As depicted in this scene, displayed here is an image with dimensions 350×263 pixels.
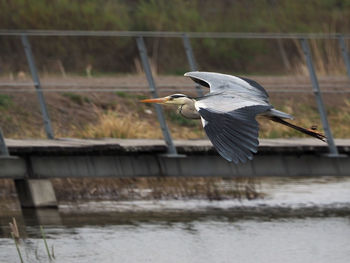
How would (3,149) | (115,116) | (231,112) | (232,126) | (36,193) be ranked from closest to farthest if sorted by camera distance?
(232,126)
(231,112)
(3,149)
(36,193)
(115,116)

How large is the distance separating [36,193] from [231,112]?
556cm

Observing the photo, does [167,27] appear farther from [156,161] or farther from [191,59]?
[156,161]

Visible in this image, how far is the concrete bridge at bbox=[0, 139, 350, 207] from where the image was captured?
13219 millimetres

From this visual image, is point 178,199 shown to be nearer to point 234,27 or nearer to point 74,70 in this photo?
point 74,70

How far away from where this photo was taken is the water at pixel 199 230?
468 inches

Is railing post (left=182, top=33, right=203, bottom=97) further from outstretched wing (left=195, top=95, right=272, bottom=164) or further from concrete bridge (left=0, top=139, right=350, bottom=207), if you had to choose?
outstretched wing (left=195, top=95, right=272, bottom=164)

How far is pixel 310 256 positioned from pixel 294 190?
4171 mm

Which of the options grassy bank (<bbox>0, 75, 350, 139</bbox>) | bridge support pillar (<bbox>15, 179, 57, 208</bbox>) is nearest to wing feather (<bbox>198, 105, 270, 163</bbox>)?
bridge support pillar (<bbox>15, 179, 57, 208</bbox>)

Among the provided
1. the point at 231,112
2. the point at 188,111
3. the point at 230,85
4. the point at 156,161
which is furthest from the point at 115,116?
the point at 231,112

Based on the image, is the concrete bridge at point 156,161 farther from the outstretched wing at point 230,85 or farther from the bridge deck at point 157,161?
the outstretched wing at point 230,85

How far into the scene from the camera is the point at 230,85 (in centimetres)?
1059

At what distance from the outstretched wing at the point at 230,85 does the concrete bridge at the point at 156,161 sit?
7.83 ft

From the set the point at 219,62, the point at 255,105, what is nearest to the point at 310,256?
the point at 255,105

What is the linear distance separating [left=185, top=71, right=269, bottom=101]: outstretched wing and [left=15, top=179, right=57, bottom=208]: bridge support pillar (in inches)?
144
